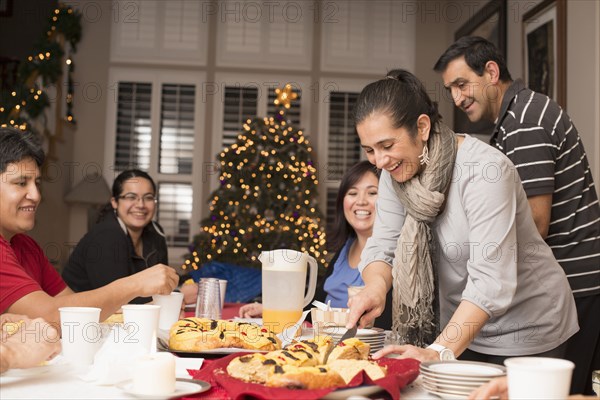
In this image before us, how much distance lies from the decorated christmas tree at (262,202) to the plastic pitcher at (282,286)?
4.38 metres

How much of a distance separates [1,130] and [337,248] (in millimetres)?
1513

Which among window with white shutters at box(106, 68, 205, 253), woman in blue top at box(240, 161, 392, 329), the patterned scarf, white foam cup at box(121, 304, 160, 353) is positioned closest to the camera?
white foam cup at box(121, 304, 160, 353)

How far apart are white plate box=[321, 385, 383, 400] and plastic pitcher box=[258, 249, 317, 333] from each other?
2.73ft

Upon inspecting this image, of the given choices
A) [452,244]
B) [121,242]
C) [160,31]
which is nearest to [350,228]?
[121,242]

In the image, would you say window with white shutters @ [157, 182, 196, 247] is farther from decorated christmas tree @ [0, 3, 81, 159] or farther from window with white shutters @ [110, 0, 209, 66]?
window with white shutters @ [110, 0, 209, 66]

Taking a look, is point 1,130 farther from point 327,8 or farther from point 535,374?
point 327,8

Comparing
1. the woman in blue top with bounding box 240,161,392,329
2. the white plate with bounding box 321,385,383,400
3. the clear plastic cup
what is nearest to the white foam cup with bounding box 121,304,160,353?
the white plate with bounding box 321,385,383,400

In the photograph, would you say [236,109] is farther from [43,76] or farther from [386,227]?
[386,227]

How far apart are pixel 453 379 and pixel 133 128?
6.53 m

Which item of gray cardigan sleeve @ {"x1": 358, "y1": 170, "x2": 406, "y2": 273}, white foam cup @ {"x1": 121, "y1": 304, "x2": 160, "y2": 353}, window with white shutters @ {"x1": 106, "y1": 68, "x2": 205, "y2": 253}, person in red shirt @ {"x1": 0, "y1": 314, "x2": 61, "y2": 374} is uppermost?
window with white shutters @ {"x1": 106, "y1": 68, "x2": 205, "y2": 253}

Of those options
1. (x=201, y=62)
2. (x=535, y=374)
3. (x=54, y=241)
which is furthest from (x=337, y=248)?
(x=201, y=62)

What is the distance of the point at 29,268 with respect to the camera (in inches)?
87.9

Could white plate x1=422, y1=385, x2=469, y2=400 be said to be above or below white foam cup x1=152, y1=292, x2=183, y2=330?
below

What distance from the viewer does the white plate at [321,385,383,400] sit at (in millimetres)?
1003
